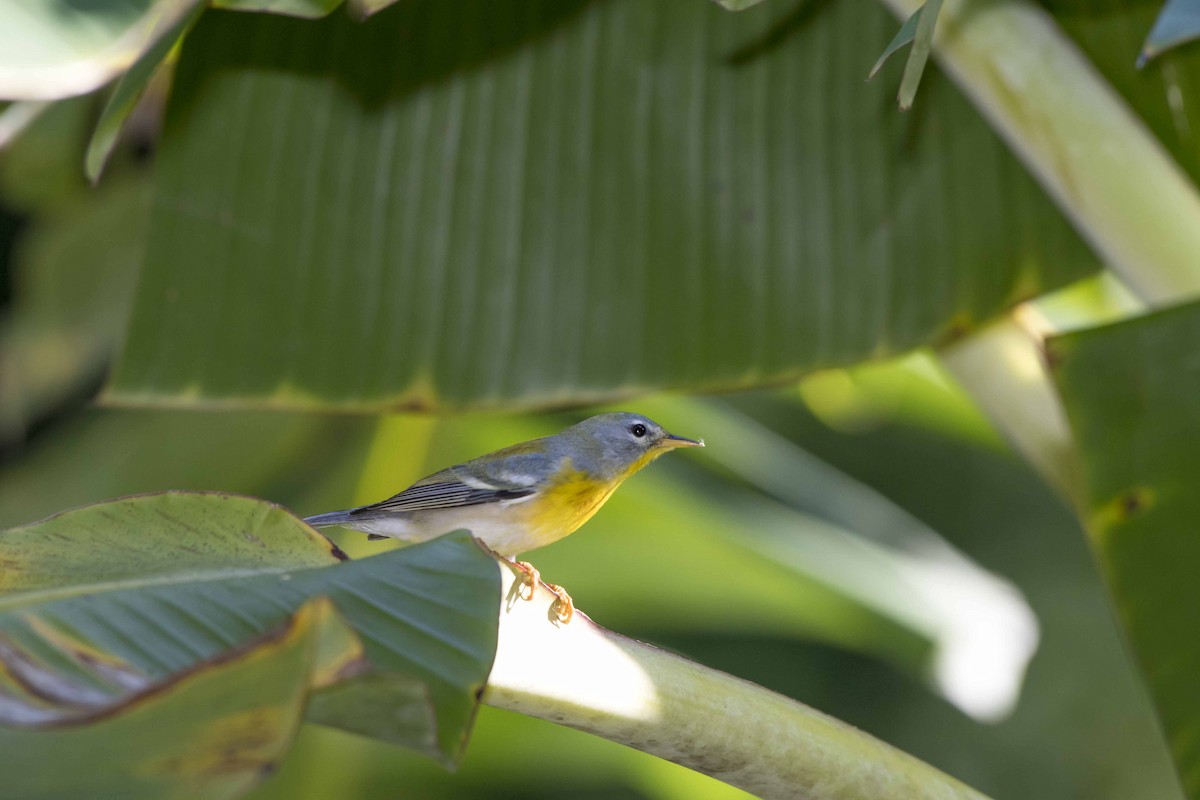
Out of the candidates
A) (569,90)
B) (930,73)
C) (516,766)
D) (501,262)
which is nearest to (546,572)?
(516,766)


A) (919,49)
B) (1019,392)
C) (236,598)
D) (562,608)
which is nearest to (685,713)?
(562,608)

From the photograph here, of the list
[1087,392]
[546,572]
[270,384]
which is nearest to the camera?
[1087,392]

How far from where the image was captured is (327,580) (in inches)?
37.4

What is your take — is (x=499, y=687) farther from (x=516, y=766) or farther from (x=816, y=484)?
(x=816, y=484)

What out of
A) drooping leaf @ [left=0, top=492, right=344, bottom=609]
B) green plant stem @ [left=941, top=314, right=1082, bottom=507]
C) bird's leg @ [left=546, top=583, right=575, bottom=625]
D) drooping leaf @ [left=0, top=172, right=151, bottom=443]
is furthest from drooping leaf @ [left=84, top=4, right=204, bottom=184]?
drooping leaf @ [left=0, top=172, right=151, bottom=443]

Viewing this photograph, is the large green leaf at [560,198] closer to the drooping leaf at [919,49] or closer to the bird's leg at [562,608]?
the bird's leg at [562,608]

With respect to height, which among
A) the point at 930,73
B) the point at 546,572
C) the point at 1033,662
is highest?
the point at 930,73

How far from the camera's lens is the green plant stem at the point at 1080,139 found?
1677 millimetres

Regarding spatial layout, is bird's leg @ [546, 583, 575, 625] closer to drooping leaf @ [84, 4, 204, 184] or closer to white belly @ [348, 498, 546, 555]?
white belly @ [348, 498, 546, 555]

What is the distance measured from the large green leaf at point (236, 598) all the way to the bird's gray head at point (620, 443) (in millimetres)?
820

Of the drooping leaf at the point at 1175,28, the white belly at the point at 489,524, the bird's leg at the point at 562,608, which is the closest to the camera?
the bird's leg at the point at 562,608

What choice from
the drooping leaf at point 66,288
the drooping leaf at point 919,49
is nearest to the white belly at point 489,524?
the drooping leaf at point 919,49

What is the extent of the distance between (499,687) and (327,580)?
0.18 metres

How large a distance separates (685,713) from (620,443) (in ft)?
2.98
